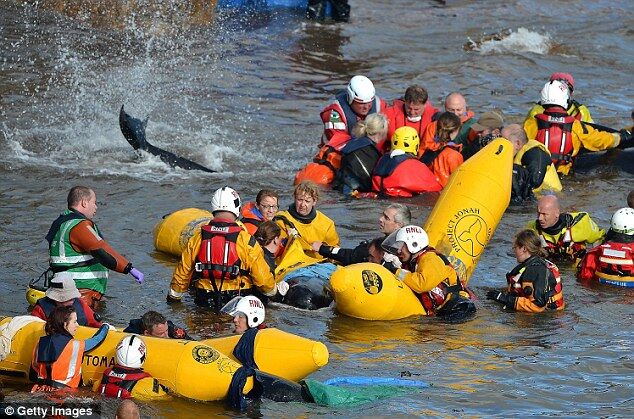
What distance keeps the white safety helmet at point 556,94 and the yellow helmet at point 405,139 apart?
5.84ft

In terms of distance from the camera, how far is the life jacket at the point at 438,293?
912 centimetres

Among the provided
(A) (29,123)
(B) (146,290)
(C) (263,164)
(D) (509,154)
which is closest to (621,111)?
(C) (263,164)

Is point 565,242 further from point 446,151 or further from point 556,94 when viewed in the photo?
point 556,94

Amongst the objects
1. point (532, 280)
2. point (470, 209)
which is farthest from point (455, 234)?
point (532, 280)

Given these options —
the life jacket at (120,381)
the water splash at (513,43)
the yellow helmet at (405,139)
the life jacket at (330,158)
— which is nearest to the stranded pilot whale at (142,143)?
the life jacket at (330,158)

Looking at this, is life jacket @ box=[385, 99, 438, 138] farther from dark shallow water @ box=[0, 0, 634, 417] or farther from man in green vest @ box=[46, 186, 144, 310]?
man in green vest @ box=[46, 186, 144, 310]

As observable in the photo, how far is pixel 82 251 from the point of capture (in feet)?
28.7

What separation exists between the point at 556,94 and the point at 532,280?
463cm

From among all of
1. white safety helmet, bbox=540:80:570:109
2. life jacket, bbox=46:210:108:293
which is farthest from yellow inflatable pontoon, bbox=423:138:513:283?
life jacket, bbox=46:210:108:293

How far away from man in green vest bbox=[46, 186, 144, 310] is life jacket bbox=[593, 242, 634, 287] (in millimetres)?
4043

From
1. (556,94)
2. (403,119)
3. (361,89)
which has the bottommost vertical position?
(403,119)

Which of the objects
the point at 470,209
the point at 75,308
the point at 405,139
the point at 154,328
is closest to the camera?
the point at 154,328

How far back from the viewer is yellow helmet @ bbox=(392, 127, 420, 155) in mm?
12570

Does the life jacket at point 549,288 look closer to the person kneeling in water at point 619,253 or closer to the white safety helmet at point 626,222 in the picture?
the person kneeling in water at point 619,253
